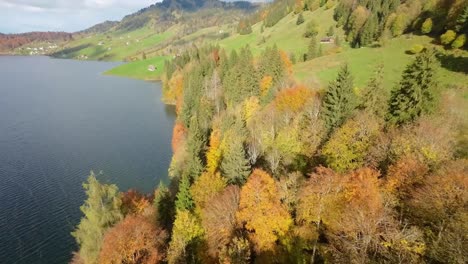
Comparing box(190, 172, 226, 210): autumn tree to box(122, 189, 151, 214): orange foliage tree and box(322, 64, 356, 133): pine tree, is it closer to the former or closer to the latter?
box(122, 189, 151, 214): orange foliage tree

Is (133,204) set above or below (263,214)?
below

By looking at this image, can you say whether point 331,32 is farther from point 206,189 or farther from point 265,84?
point 206,189

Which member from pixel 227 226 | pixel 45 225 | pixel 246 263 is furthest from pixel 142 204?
pixel 246 263

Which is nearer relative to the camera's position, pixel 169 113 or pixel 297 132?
pixel 297 132

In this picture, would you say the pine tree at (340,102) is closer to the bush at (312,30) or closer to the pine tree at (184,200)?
the pine tree at (184,200)

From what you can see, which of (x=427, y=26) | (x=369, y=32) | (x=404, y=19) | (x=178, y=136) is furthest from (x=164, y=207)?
(x=404, y=19)

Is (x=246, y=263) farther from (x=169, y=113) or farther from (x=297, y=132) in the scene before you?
(x=169, y=113)
